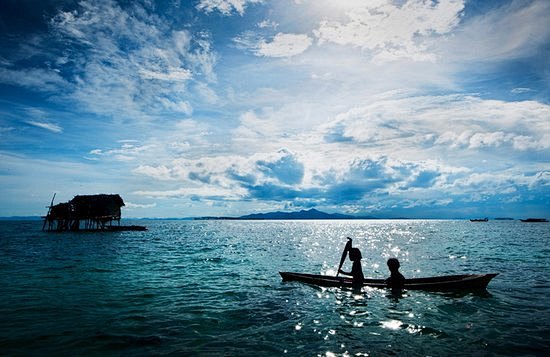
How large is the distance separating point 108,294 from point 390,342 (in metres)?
12.2

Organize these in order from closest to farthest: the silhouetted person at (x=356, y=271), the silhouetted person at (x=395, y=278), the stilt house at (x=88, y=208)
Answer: the silhouetted person at (x=395, y=278)
the silhouetted person at (x=356, y=271)
the stilt house at (x=88, y=208)

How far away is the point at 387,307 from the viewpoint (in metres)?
12.8

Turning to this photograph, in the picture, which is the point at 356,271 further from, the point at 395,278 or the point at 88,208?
the point at 88,208

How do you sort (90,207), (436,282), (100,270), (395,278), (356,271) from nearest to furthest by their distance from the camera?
(395,278)
(436,282)
(356,271)
(100,270)
(90,207)

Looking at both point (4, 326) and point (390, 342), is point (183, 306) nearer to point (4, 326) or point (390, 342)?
point (4, 326)

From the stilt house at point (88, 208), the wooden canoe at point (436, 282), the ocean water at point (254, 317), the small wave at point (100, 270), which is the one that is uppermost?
the stilt house at point (88, 208)

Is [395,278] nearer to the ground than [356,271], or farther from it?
nearer to the ground

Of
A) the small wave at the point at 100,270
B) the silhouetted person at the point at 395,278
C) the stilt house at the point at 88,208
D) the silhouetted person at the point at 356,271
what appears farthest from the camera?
the stilt house at the point at 88,208

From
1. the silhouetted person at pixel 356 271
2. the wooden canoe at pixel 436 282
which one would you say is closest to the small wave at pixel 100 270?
the wooden canoe at pixel 436 282

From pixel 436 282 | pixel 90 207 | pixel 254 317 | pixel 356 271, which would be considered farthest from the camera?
pixel 90 207

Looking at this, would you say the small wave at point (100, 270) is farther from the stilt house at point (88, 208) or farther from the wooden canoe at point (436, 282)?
the stilt house at point (88, 208)

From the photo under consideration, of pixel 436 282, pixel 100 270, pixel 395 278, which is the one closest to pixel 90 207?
pixel 100 270

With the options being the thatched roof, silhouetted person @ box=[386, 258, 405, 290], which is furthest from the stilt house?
silhouetted person @ box=[386, 258, 405, 290]

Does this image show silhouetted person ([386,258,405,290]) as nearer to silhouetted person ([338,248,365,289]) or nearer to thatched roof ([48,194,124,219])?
silhouetted person ([338,248,365,289])
